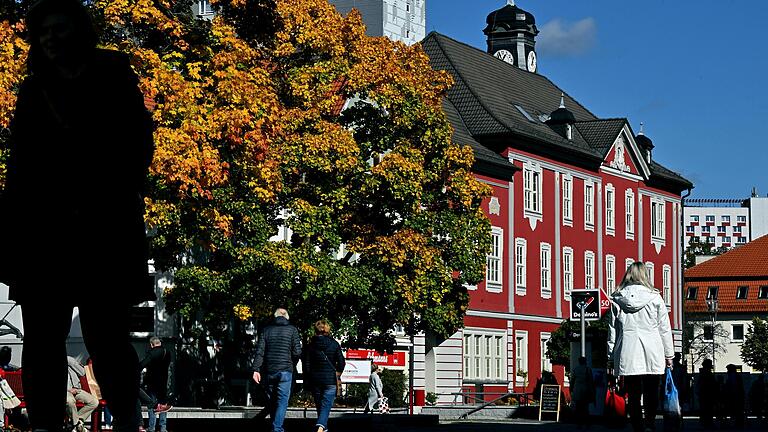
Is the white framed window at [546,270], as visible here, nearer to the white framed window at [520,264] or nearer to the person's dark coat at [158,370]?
the white framed window at [520,264]

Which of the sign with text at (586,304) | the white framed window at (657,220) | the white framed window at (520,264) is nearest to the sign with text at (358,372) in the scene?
the sign with text at (586,304)

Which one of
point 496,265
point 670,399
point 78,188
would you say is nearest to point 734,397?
point 670,399

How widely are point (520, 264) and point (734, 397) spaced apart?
35.1 meters

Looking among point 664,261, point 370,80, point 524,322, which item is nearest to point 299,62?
point 370,80

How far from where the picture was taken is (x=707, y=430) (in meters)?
24.9

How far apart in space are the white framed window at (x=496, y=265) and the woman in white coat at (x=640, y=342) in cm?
4795

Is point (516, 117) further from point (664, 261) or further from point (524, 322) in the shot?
point (664, 261)

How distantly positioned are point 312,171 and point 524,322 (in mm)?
28745

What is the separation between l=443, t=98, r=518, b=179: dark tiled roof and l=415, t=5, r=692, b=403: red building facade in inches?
3.4

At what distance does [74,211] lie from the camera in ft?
18.2

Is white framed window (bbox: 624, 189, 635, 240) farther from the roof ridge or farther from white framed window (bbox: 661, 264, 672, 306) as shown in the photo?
the roof ridge

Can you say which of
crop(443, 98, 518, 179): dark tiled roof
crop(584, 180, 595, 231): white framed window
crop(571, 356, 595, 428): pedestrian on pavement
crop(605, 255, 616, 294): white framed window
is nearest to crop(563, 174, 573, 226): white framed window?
crop(584, 180, 595, 231): white framed window

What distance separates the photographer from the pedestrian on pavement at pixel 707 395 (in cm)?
2867

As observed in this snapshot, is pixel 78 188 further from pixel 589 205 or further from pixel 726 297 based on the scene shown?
pixel 726 297
